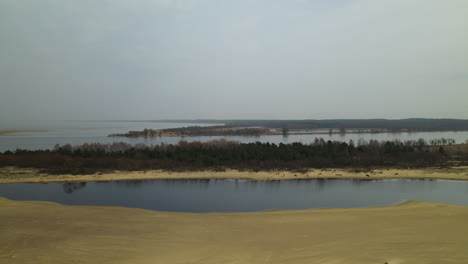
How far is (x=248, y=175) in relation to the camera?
58.6 feet

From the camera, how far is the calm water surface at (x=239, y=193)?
11.2 metres

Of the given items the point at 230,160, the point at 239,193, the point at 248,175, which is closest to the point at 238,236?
A: the point at 239,193

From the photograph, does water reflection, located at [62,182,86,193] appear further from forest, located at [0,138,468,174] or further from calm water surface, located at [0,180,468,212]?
forest, located at [0,138,468,174]

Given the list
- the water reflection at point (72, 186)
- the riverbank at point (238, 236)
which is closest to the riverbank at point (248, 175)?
the water reflection at point (72, 186)

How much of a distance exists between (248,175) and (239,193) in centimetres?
453

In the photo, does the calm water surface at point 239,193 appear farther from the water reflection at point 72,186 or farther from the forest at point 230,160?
the forest at point 230,160

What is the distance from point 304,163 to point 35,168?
68.6 ft

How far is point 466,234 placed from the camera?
6125 millimetres

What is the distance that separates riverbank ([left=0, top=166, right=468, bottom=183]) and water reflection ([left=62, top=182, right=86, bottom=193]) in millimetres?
705

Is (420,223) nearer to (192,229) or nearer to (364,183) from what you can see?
(192,229)

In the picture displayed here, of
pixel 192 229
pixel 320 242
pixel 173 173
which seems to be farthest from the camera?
pixel 173 173

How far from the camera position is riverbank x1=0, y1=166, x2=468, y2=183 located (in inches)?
668

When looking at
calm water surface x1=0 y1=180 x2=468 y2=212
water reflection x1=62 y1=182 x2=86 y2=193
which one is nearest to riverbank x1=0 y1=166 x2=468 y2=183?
water reflection x1=62 y1=182 x2=86 y2=193

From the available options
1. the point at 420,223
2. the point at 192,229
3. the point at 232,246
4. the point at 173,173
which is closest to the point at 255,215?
the point at 192,229
